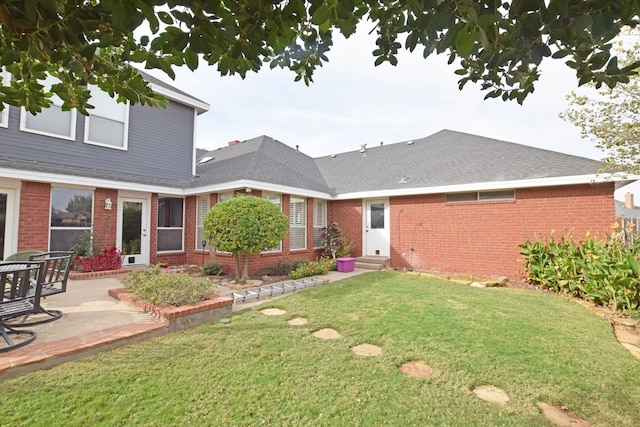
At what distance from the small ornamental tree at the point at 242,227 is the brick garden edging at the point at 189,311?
2330 millimetres

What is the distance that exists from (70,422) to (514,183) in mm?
10577

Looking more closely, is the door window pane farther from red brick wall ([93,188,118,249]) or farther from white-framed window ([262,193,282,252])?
red brick wall ([93,188,118,249])

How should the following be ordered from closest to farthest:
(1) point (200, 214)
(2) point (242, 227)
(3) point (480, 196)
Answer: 1. (2) point (242, 227)
2. (3) point (480, 196)
3. (1) point (200, 214)

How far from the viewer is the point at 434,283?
8250mm

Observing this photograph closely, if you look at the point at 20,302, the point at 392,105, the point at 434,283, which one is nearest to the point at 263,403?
the point at 20,302

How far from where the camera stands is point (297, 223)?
11422 millimetres

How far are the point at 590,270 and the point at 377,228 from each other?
6.68 m

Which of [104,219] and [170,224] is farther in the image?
[170,224]

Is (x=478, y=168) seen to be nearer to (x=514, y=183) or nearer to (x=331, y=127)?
(x=514, y=183)

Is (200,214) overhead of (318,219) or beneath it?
overhead

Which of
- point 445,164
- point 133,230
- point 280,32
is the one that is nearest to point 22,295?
point 280,32

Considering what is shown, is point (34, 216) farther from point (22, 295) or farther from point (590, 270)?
point (590, 270)

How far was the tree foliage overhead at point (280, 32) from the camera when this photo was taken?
4.45 feet

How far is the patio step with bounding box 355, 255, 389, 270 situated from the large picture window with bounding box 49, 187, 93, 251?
9.11 m
